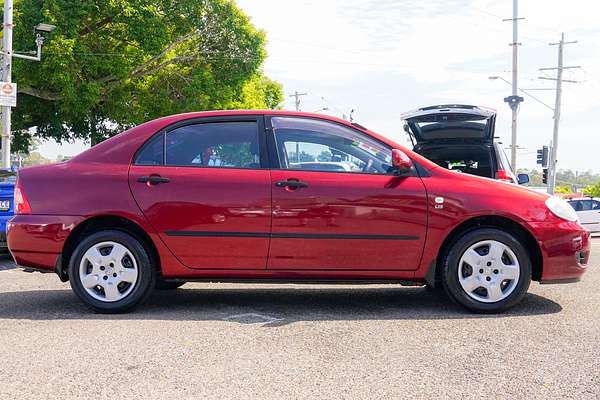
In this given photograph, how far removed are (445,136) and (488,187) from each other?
14.2 feet

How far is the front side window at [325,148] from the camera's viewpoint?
17.1 feet

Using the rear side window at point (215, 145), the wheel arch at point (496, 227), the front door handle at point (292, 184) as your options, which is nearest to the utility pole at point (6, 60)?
the rear side window at point (215, 145)

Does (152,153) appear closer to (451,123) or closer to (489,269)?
(489,269)

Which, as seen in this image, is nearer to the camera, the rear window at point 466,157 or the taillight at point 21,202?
the taillight at point 21,202

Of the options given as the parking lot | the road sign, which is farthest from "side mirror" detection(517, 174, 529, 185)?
the road sign

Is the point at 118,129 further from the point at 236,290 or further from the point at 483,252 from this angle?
the point at 483,252

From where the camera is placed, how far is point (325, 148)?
17.3 ft

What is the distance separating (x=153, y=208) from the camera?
16.8 feet

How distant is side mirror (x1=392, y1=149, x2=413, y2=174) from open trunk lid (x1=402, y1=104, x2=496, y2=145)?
372cm

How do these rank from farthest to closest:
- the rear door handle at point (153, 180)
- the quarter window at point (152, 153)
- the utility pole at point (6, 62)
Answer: the utility pole at point (6, 62) → the quarter window at point (152, 153) → the rear door handle at point (153, 180)

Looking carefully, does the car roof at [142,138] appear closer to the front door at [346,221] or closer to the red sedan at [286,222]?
the red sedan at [286,222]

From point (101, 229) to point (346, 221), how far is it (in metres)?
1.99

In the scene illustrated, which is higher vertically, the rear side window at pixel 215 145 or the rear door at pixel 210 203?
the rear side window at pixel 215 145

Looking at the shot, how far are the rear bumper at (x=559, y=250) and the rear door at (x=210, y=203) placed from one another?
2.18 metres
